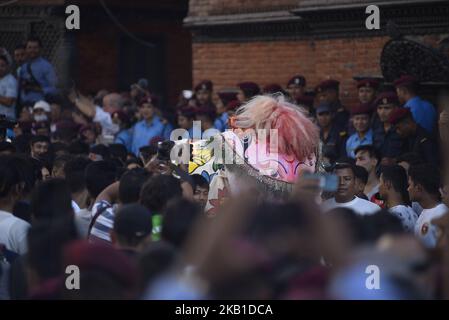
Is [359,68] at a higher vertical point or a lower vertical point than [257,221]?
higher

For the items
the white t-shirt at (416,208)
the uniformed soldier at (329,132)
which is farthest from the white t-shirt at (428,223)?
the uniformed soldier at (329,132)

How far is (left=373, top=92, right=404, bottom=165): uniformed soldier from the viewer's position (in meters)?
10.2

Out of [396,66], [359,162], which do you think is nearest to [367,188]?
[359,162]

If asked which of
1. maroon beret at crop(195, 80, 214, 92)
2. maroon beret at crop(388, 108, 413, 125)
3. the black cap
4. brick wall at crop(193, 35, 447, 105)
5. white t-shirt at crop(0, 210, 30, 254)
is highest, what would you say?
brick wall at crop(193, 35, 447, 105)

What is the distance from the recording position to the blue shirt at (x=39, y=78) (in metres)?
14.3

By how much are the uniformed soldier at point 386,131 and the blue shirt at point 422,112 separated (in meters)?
0.15

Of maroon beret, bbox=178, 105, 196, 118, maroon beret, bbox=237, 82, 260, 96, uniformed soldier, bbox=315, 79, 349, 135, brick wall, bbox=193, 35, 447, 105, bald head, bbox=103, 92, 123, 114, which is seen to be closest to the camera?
uniformed soldier, bbox=315, 79, 349, 135

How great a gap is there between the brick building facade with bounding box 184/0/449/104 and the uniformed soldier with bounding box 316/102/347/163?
0.92 metres

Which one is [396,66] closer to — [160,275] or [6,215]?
[6,215]

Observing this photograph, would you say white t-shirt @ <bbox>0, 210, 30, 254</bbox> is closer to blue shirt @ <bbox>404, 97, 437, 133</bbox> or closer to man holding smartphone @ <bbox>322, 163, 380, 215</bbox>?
man holding smartphone @ <bbox>322, 163, 380, 215</bbox>

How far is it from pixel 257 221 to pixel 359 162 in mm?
5538

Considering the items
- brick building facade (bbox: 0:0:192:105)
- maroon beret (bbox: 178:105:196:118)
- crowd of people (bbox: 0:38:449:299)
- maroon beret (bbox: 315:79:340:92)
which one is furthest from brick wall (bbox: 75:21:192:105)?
maroon beret (bbox: 315:79:340:92)

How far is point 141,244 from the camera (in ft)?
17.2

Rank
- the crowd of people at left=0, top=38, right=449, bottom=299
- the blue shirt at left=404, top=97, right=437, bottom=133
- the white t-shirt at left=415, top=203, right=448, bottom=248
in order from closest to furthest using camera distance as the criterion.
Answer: the crowd of people at left=0, top=38, right=449, bottom=299 < the white t-shirt at left=415, top=203, right=448, bottom=248 < the blue shirt at left=404, top=97, right=437, bottom=133
